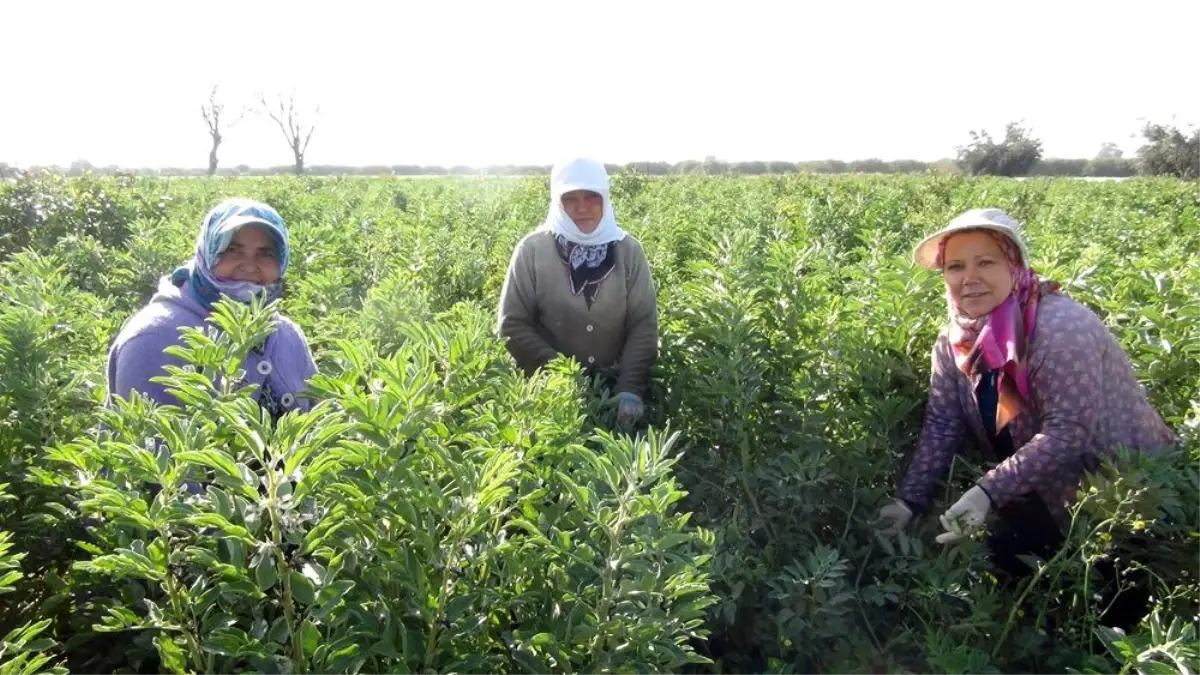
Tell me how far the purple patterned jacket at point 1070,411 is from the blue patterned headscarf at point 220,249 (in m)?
2.47

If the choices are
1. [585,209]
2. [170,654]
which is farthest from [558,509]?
[585,209]

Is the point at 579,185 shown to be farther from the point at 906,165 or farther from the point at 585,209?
the point at 906,165

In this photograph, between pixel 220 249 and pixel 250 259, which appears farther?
pixel 250 259

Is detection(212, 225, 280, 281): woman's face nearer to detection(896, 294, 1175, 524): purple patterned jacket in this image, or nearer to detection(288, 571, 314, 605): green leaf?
detection(288, 571, 314, 605): green leaf

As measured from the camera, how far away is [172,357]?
2.41 meters

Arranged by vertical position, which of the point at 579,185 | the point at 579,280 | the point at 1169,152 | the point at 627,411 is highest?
the point at 1169,152

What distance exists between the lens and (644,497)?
131 cm

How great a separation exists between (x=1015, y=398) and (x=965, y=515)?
1.58 feet

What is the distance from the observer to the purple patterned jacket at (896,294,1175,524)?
248 cm

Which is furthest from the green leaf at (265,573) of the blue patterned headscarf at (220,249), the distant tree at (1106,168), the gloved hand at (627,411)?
the distant tree at (1106,168)

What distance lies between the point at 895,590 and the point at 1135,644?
2.11 ft

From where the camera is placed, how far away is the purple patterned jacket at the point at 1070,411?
2484 mm

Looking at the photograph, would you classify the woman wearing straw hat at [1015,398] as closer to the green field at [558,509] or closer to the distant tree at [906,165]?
the green field at [558,509]

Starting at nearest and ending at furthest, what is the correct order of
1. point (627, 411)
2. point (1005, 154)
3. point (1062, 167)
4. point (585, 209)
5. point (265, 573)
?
point (265, 573) → point (627, 411) → point (585, 209) → point (1005, 154) → point (1062, 167)
